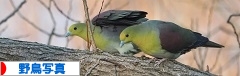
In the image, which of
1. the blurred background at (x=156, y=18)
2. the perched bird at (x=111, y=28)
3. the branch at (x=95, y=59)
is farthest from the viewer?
the blurred background at (x=156, y=18)

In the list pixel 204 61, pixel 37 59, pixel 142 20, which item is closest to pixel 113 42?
pixel 142 20

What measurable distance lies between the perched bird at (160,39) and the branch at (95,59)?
3 cm

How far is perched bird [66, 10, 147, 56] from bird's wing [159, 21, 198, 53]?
0.28 feet

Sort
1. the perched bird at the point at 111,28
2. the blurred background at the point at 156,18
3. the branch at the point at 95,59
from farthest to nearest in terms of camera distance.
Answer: the blurred background at the point at 156,18
the perched bird at the point at 111,28
the branch at the point at 95,59

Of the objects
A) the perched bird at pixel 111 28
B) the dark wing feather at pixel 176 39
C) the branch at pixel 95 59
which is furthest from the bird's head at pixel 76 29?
the dark wing feather at pixel 176 39

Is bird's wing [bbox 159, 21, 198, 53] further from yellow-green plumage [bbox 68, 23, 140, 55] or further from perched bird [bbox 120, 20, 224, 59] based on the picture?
yellow-green plumage [bbox 68, 23, 140, 55]

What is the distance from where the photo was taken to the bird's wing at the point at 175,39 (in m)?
1.15

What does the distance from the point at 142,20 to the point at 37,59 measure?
0.94ft

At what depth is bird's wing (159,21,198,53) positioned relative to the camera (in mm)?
1148

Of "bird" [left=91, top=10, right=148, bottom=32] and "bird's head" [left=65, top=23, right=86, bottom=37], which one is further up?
"bird" [left=91, top=10, right=148, bottom=32]

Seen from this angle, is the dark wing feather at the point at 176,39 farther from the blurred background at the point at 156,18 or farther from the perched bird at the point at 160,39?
the blurred background at the point at 156,18

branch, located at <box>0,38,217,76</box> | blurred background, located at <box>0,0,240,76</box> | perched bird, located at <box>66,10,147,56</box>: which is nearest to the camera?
branch, located at <box>0,38,217,76</box>

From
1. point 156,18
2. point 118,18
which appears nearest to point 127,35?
point 118,18

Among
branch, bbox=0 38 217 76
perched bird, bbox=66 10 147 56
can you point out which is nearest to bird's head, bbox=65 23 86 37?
perched bird, bbox=66 10 147 56
